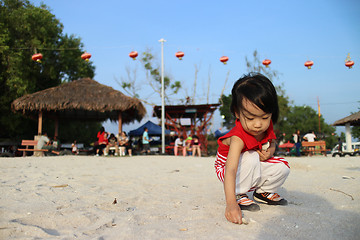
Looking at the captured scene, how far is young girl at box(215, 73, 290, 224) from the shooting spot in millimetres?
1828

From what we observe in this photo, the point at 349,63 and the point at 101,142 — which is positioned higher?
the point at 349,63

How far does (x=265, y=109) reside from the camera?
1.84 m

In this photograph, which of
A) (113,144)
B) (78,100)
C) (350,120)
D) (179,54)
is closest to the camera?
(113,144)

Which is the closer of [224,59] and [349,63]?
[349,63]

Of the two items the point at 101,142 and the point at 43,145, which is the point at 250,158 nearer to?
the point at 101,142

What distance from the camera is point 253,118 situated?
1.89 meters

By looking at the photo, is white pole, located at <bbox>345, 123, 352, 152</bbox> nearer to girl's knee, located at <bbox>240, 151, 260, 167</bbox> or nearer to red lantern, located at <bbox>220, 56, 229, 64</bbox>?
red lantern, located at <bbox>220, 56, 229, 64</bbox>

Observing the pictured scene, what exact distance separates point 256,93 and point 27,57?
15.8 meters

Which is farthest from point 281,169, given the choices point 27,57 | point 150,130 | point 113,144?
point 150,130

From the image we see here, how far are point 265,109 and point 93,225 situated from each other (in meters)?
1.28

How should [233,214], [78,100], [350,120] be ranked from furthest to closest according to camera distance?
1. [350,120]
2. [78,100]
3. [233,214]

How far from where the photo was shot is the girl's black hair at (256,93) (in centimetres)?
182

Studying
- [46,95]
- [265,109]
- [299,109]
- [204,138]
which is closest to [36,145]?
[46,95]

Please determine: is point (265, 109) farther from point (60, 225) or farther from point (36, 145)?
point (36, 145)
